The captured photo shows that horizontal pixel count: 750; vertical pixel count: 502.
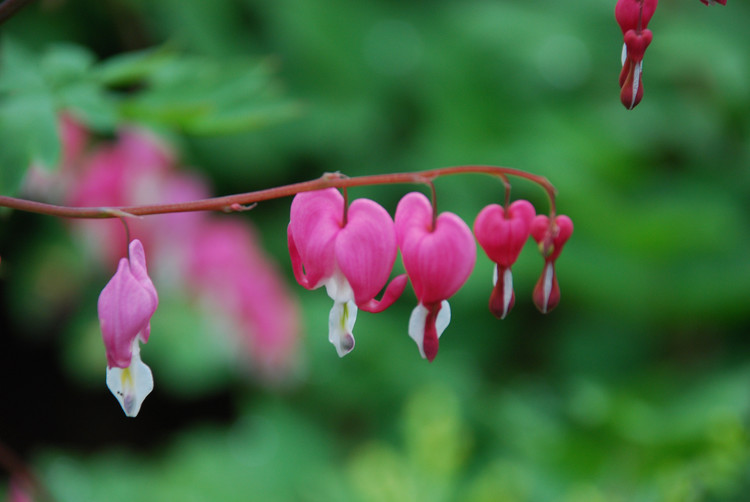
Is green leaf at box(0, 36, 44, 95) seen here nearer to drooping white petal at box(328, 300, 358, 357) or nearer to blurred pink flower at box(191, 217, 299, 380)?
drooping white petal at box(328, 300, 358, 357)

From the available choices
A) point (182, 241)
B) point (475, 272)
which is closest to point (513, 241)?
point (182, 241)

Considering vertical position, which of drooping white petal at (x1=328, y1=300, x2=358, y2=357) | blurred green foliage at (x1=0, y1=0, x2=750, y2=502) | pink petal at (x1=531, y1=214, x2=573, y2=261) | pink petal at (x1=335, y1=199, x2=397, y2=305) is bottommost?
blurred green foliage at (x1=0, y1=0, x2=750, y2=502)

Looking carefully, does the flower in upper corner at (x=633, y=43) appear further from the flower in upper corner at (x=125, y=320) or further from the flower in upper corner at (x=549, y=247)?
the flower in upper corner at (x=125, y=320)

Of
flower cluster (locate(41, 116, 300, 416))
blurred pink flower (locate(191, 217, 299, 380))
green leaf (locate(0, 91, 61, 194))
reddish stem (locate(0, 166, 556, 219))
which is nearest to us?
reddish stem (locate(0, 166, 556, 219))

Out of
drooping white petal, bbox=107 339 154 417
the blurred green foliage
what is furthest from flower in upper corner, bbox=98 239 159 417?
the blurred green foliage

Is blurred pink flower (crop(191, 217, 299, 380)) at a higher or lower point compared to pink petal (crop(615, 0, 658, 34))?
lower

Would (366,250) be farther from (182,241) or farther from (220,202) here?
(182,241)

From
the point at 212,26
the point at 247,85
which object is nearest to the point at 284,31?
the point at 212,26
